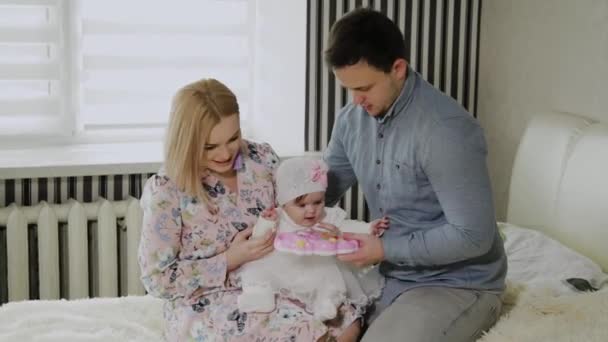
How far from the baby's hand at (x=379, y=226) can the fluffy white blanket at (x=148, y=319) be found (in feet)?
1.13

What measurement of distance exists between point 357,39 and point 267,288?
606mm

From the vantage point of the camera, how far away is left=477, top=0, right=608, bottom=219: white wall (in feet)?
9.03

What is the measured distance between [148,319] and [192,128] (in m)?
0.60

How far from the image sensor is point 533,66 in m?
3.06

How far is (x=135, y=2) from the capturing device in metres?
3.32

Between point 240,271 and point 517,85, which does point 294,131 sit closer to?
point 517,85

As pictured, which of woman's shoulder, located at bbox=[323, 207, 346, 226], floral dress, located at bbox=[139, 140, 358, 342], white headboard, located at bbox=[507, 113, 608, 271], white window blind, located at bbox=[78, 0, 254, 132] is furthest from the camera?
white window blind, located at bbox=[78, 0, 254, 132]

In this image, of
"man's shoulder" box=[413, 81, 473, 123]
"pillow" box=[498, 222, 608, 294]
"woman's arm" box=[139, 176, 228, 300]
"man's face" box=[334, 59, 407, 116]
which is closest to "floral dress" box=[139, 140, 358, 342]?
"woman's arm" box=[139, 176, 228, 300]

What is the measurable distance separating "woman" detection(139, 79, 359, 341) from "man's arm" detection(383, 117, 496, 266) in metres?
0.26

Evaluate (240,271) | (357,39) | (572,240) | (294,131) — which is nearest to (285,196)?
(240,271)

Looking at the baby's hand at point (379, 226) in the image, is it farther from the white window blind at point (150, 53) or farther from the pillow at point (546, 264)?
the white window blind at point (150, 53)

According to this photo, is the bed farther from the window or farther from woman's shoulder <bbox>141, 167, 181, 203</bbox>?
the window

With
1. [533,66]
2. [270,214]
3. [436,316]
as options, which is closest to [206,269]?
[270,214]

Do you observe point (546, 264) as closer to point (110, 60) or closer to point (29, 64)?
point (110, 60)
